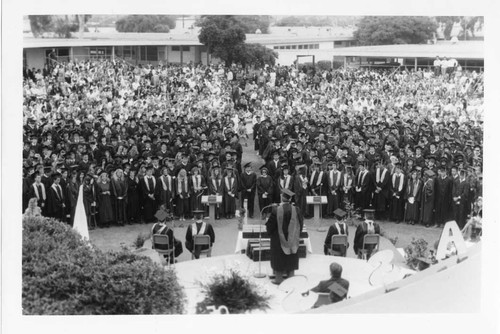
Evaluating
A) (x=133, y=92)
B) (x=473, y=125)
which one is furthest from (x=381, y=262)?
(x=133, y=92)

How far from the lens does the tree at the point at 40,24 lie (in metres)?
9.77

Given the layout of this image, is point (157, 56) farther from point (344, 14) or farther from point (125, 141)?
point (344, 14)

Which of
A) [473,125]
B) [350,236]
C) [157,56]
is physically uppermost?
[157,56]

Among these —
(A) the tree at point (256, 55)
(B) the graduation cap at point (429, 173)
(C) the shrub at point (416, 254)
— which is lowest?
(C) the shrub at point (416, 254)

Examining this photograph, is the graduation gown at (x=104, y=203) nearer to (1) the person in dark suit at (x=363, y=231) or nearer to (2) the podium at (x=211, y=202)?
(2) the podium at (x=211, y=202)

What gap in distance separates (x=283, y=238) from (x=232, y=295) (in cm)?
138

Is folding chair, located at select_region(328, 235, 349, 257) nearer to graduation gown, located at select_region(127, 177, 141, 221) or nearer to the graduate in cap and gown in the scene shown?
the graduate in cap and gown

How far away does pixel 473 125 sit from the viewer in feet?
44.6

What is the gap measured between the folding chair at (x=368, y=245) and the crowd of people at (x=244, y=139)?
203cm

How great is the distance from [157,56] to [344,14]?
6.14 metres

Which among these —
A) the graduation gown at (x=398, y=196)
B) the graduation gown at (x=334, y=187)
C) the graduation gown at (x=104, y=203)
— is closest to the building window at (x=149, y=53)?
the graduation gown at (x=104, y=203)

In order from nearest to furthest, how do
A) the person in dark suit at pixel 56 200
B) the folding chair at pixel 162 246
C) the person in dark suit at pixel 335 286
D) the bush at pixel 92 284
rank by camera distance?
the bush at pixel 92 284 → the person in dark suit at pixel 335 286 → the folding chair at pixel 162 246 → the person in dark suit at pixel 56 200

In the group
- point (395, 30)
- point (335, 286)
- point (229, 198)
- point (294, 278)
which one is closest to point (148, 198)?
point (229, 198)

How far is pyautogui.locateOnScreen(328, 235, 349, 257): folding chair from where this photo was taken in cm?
1025
